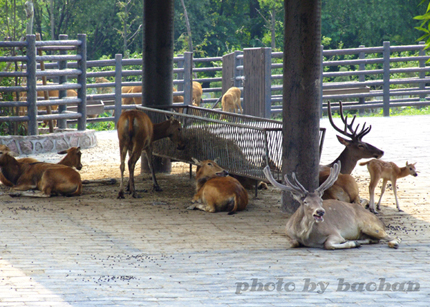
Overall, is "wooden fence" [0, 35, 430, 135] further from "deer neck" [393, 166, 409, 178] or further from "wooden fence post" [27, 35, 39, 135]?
"deer neck" [393, 166, 409, 178]

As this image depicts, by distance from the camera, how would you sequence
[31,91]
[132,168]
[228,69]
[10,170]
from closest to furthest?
[132,168]
[10,170]
[31,91]
[228,69]

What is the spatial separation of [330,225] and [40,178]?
461cm

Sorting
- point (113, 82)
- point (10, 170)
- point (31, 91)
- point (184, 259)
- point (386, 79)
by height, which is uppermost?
point (386, 79)

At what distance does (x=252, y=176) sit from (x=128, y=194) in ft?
6.73

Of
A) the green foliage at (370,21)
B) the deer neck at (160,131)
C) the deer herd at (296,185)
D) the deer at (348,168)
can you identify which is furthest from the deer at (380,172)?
the green foliage at (370,21)

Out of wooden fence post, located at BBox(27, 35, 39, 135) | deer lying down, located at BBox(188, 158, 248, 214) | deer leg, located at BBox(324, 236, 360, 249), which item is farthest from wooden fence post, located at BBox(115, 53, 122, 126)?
deer leg, located at BBox(324, 236, 360, 249)

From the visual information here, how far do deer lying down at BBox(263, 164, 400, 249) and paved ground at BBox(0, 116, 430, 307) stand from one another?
0.13m

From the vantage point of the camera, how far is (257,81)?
1805 centimetres

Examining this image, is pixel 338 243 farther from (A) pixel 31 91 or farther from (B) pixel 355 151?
(A) pixel 31 91

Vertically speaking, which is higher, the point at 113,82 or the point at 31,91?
the point at 113,82

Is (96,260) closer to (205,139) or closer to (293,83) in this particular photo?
(293,83)

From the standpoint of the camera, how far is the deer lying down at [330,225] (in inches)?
269

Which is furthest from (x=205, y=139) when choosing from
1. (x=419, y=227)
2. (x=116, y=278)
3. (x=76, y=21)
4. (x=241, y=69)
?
(x=76, y=21)

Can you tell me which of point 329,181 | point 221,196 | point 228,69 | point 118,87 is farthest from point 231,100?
point 329,181
